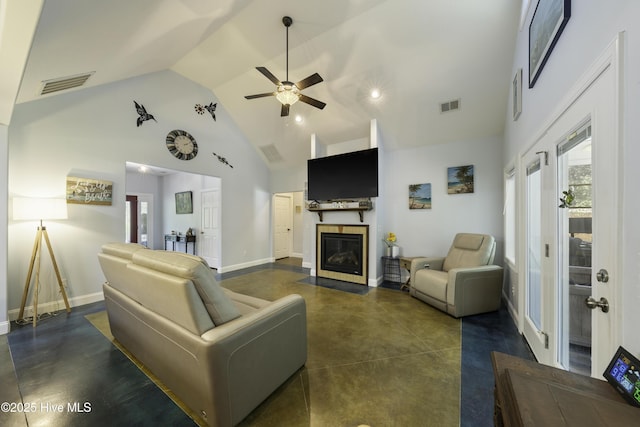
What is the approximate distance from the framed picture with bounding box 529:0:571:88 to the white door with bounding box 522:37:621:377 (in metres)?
0.56

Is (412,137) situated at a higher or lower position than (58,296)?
higher

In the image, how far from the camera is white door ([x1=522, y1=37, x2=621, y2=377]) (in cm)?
109

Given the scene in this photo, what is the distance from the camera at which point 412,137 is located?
453 centimetres

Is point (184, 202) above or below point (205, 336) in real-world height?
above

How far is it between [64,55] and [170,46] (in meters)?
1.31

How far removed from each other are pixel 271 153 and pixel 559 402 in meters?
6.16

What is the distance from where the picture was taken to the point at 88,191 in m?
3.53

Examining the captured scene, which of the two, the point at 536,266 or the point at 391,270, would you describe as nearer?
the point at 536,266

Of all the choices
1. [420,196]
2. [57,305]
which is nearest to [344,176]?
[420,196]

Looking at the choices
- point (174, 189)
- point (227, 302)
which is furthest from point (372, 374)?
point (174, 189)

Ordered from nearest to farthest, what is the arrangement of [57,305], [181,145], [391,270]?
[57,305] → [181,145] → [391,270]

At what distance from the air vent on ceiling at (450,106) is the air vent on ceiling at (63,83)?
4989mm

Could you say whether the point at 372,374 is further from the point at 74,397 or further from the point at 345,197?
the point at 345,197

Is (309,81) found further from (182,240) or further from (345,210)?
(182,240)
